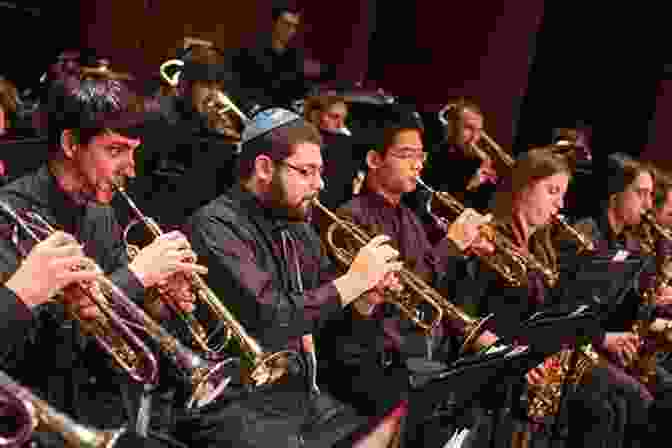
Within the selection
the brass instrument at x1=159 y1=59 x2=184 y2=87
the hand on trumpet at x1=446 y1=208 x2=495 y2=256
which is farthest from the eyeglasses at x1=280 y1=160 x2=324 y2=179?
the brass instrument at x1=159 y1=59 x2=184 y2=87

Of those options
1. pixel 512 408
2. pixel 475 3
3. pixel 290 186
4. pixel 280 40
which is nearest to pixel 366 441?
pixel 290 186

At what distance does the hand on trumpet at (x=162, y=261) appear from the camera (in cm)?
311

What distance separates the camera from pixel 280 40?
28.3 feet

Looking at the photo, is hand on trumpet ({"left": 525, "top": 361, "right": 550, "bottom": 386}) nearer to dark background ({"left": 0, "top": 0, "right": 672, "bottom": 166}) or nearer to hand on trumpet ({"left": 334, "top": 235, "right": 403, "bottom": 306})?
hand on trumpet ({"left": 334, "top": 235, "right": 403, "bottom": 306})

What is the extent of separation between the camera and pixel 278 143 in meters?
3.70

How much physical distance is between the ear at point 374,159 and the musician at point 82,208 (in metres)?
1.42

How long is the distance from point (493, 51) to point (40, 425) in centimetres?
749

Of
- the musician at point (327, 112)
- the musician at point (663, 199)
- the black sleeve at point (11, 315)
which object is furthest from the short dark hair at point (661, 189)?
the black sleeve at point (11, 315)

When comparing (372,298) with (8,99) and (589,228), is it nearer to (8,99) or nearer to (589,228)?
(589,228)

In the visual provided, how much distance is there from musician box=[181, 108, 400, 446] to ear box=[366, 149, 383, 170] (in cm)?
75

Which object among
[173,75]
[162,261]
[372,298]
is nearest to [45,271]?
[162,261]

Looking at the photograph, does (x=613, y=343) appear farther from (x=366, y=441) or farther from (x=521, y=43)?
(x=521, y=43)

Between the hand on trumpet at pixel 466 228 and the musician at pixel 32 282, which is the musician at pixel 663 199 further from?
the musician at pixel 32 282

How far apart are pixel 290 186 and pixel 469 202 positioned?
339 centimetres
